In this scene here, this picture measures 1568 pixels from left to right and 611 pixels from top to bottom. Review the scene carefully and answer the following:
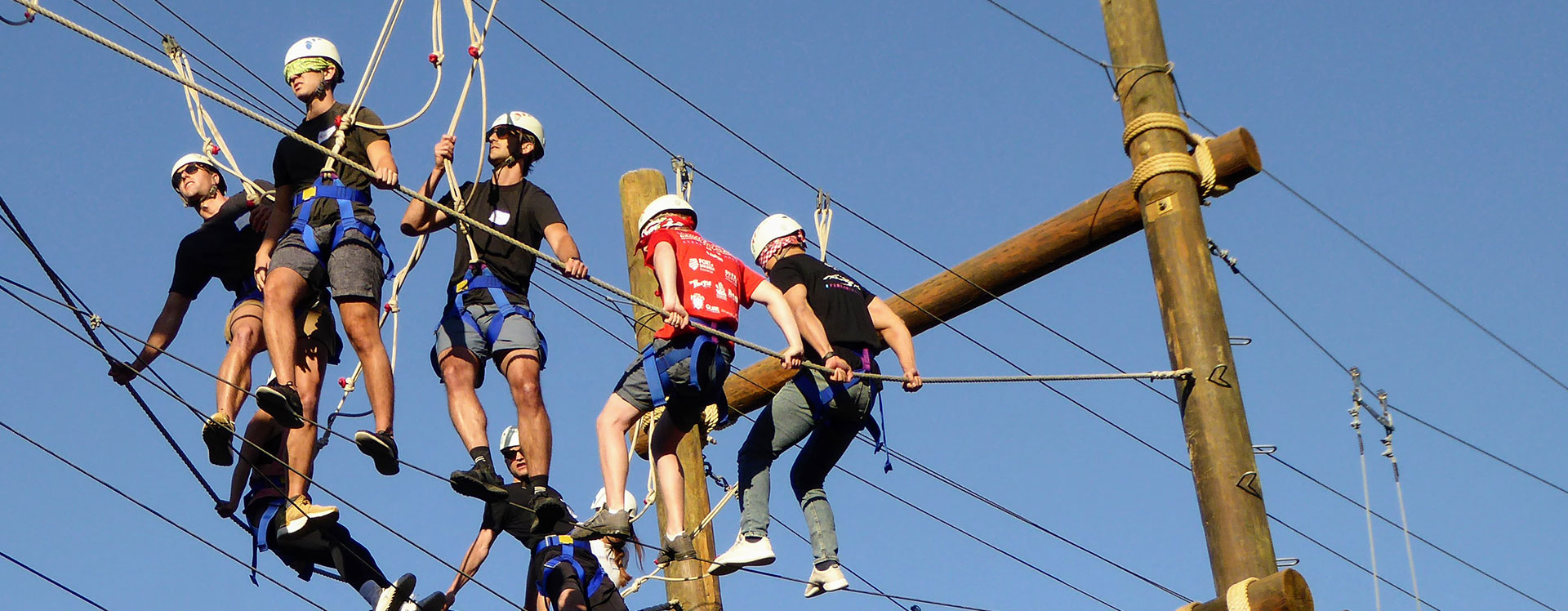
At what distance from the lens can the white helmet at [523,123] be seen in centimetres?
816

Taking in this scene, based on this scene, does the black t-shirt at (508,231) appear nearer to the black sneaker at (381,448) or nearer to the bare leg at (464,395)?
the bare leg at (464,395)

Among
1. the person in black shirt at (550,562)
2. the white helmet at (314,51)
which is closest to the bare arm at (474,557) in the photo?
the person in black shirt at (550,562)

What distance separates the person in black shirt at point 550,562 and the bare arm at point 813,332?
1.22m

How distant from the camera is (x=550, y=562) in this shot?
8.37 m

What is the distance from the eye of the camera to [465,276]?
26.2 ft

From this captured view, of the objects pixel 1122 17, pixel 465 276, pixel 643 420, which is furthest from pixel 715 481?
pixel 1122 17

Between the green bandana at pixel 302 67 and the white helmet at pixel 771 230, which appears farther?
the white helmet at pixel 771 230

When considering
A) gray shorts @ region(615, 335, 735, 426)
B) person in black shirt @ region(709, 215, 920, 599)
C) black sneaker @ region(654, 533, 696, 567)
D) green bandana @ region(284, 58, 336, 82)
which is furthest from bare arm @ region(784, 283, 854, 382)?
green bandana @ region(284, 58, 336, 82)

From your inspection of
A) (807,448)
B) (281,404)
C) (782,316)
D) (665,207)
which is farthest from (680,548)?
(281,404)

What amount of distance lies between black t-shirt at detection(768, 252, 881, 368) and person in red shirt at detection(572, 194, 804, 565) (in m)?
0.17

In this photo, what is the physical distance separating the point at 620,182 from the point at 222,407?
2.84 meters

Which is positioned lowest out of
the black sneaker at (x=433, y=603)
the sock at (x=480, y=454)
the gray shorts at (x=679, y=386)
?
the black sneaker at (x=433, y=603)

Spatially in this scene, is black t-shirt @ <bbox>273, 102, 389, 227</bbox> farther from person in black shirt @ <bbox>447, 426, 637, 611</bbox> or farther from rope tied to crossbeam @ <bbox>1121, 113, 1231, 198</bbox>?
rope tied to crossbeam @ <bbox>1121, 113, 1231, 198</bbox>

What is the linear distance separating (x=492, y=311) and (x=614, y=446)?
28.7 inches
